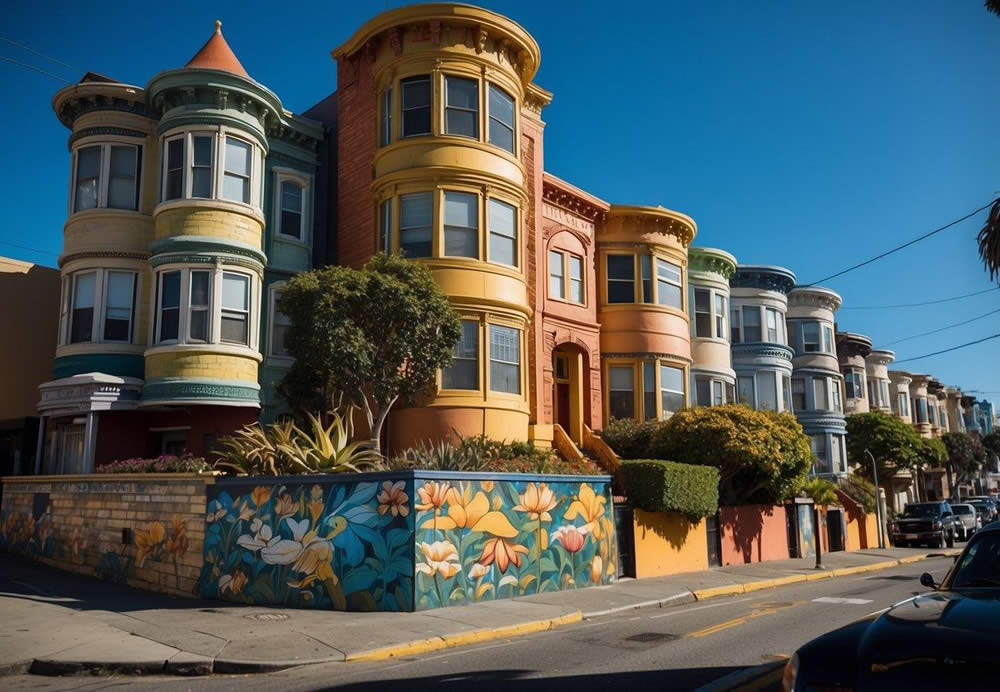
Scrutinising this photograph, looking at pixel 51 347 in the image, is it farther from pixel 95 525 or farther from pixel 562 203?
pixel 562 203

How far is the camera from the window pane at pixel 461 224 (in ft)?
68.6

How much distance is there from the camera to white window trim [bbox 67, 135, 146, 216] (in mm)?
21047

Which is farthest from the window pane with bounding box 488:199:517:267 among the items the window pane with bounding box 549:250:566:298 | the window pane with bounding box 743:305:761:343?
the window pane with bounding box 743:305:761:343

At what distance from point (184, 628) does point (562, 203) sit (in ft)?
61.1

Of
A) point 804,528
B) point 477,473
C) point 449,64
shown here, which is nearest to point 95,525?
point 477,473

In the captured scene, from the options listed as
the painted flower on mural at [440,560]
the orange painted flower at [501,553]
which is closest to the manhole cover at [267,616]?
the painted flower on mural at [440,560]

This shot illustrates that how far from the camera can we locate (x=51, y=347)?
2561 centimetres

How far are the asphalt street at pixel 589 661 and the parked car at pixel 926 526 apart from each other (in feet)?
80.3

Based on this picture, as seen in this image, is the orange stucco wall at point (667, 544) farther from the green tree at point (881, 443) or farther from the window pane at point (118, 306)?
the green tree at point (881, 443)

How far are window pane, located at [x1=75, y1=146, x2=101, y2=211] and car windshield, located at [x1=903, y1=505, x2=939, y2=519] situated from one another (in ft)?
111

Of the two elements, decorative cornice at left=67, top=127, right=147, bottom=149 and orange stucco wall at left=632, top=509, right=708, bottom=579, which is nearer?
orange stucco wall at left=632, top=509, right=708, bottom=579

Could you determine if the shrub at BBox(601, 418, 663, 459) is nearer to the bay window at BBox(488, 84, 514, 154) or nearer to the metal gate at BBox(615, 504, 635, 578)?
the metal gate at BBox(615, 504, 635, 578)

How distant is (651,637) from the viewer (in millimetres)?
10961

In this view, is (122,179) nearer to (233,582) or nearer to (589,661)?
(233,582)
